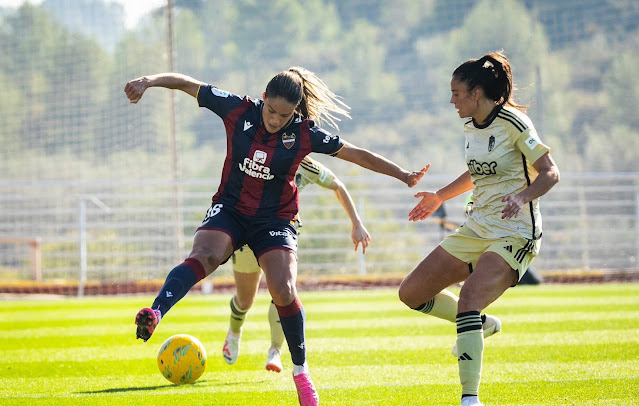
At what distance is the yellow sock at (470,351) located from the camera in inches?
174

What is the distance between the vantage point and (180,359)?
5.68 m

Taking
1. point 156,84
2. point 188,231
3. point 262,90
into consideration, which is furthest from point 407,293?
point 262,90

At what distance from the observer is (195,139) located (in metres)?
18.9

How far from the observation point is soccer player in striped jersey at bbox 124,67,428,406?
468cm

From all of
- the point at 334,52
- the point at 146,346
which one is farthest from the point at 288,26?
the point at 146,346

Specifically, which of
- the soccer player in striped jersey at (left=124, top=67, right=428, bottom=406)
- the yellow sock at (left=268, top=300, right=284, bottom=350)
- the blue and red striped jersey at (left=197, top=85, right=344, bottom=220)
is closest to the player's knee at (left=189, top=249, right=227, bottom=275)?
the soccer player in striped jersey at (left=124, top=67, right=428, bottom=406)

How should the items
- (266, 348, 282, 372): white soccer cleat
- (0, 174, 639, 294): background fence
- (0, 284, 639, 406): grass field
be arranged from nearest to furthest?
(0, 284, 639, 406): grass field
(266, 348, 282, 372): white soccer cleat
(0, 174, 639, 294): background fence

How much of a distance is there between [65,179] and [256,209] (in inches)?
599

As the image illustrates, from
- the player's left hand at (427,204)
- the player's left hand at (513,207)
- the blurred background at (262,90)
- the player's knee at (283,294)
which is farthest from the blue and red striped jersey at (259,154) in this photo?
the blurred background at (262,90)

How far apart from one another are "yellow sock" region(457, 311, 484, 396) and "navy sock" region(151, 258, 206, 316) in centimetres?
151

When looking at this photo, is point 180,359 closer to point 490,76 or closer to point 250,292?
point 250,292

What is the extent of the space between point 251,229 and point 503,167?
1.55 metres

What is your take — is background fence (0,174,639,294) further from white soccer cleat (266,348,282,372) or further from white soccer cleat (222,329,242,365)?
white soccer cleat (266,348,282,372)

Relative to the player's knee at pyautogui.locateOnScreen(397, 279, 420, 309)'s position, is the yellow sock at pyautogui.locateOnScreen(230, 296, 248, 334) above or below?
below
